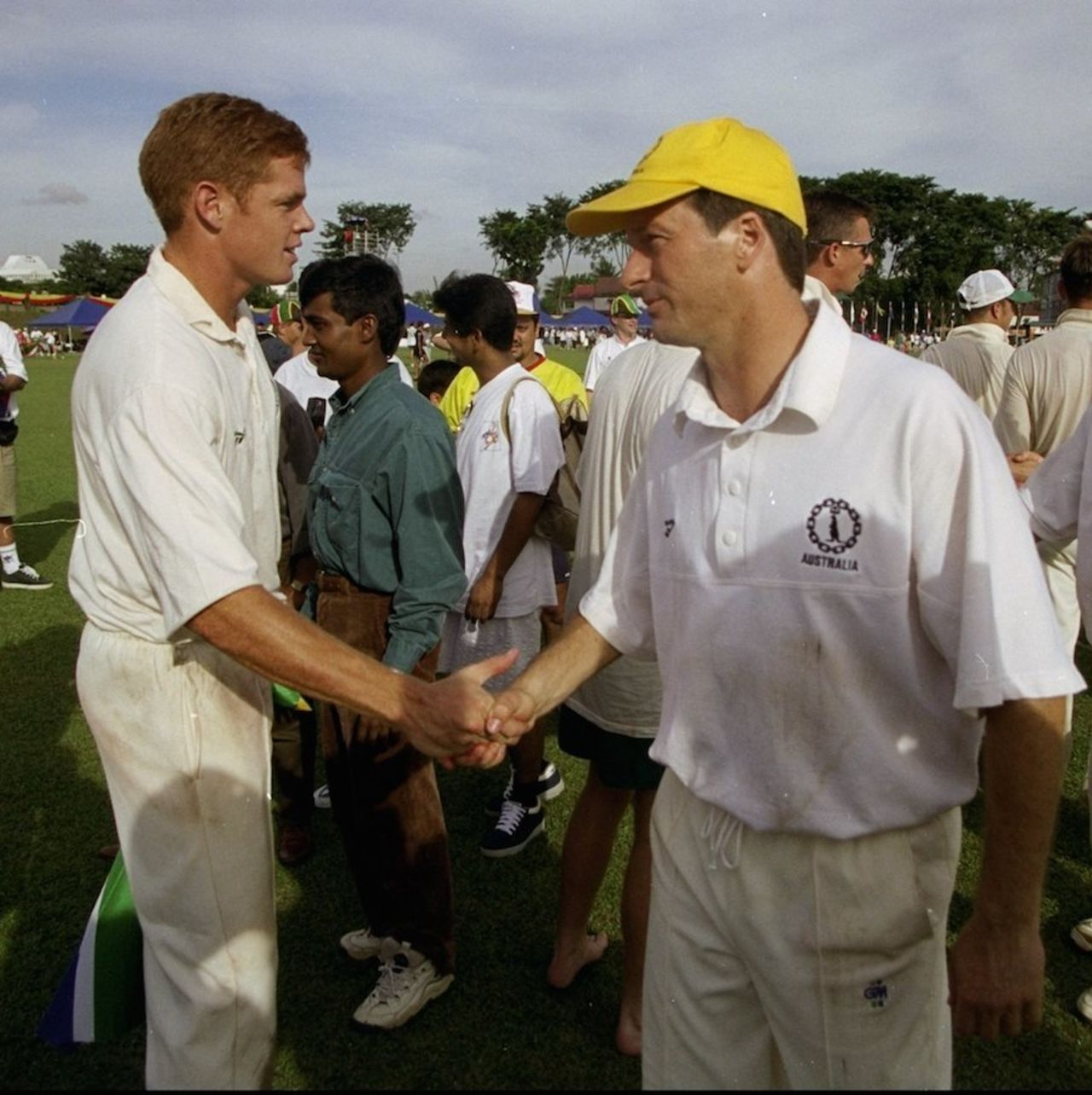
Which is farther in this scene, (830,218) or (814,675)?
(830,218)

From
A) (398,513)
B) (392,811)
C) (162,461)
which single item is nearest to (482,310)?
(398,513)

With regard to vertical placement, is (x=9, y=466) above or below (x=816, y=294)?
below

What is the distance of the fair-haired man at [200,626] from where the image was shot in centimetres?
207

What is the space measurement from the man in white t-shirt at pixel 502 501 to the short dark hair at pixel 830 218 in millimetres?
1360

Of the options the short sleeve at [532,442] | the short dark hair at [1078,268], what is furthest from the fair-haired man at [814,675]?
the short dark hair at [1078,268]

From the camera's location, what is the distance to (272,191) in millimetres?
2354

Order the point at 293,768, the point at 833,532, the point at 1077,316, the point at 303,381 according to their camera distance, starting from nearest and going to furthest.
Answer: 1. the point at 833,532
2. the point at 293,768
3. the point at 1077,316
4. the point at 303,381

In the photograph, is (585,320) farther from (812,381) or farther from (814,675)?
(814,675)

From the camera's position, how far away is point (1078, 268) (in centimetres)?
489

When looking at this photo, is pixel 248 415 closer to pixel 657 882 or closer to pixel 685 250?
pixel 685 250

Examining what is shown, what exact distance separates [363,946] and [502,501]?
191 cm

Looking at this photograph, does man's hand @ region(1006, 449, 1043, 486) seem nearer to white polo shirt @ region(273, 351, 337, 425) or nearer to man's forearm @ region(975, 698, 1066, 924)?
man's forearm @ region(975, 698, 1066, 924)

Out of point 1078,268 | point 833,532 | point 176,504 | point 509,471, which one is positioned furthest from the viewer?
point 1078,268

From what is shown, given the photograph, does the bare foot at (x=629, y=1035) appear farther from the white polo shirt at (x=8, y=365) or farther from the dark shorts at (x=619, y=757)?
the white polo shirt at (x=8, y=365)
